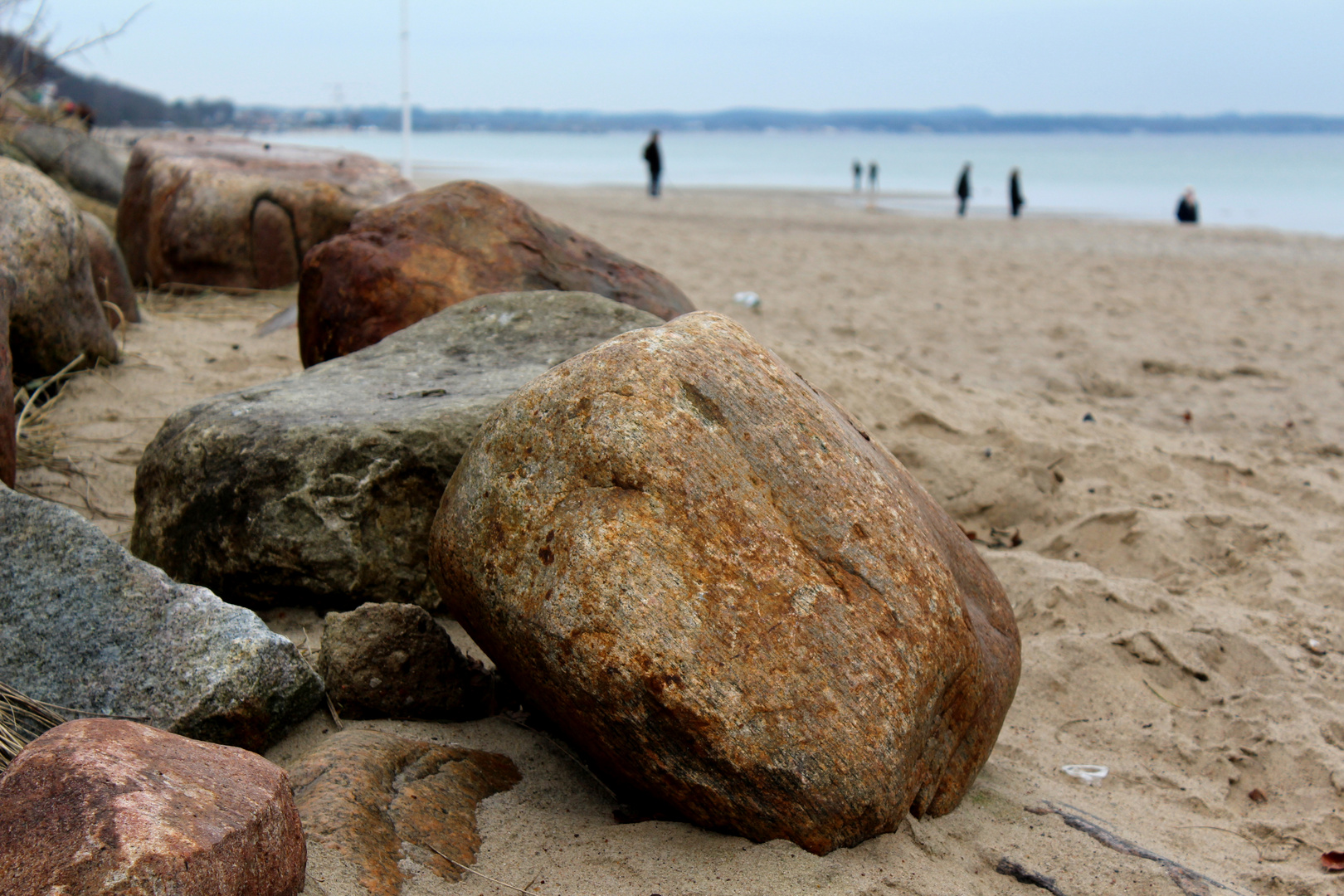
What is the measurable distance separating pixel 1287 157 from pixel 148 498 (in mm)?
80812

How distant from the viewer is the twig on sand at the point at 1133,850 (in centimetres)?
219

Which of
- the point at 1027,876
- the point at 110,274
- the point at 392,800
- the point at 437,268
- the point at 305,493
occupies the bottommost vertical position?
the point at 1027,876

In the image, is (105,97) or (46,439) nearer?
(46,439)

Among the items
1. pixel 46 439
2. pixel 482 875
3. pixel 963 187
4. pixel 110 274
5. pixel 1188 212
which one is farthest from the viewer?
pixel 963 187

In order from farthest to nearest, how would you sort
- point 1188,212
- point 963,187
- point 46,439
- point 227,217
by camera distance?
1. point 963,187
2. point 1188,212
3. point 227,217
4. point 46,439

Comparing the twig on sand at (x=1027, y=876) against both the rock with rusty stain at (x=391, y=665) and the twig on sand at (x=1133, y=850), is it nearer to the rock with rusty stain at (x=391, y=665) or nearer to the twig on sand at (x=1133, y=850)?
the twig on sand at (x=1133, y=850)

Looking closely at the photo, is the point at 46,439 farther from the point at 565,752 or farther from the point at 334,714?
the point at 565,752

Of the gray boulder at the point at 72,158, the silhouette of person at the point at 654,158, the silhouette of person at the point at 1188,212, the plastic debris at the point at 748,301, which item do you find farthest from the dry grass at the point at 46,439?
the silhouette of person at the point at 1188,212

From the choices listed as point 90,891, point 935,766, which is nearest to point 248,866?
point 90,891

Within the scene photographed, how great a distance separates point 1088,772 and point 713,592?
1431 mm

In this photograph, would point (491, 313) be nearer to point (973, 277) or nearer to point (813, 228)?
point (973, 277)

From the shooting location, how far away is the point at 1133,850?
2307 millimetres

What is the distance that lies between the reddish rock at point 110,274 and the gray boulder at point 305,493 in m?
2.67

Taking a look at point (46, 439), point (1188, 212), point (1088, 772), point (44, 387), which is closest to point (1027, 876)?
point (1088, 772)
